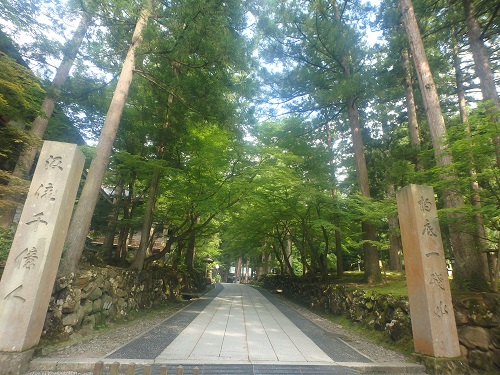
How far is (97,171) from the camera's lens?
7301mm

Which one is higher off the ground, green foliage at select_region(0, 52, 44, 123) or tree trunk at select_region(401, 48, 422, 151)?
tree trunk at select_region(401, 48, 422, 151)

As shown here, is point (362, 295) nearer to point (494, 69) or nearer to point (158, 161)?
point (158, 161)

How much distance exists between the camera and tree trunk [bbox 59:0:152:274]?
6.42 meters

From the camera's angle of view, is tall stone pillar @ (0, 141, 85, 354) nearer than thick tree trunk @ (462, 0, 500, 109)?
Yes

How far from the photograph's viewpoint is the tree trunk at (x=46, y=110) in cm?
760

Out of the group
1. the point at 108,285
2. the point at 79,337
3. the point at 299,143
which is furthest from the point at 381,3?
the point at 79,337

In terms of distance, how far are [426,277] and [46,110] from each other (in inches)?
436

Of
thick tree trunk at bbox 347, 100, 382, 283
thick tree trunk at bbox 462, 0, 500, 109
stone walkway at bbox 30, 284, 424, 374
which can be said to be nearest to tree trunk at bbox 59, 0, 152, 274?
stone walkway at bbox 30, 284, 424, 374

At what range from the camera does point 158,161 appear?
31.1ft

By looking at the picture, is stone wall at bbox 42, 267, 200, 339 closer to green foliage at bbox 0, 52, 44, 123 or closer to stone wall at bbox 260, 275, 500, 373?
green foliage at bbox 0, 52, 44, 123

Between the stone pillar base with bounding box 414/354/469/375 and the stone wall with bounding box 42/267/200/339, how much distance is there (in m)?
6.88

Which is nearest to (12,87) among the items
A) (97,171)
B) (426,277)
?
(97,171)

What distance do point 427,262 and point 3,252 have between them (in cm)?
819

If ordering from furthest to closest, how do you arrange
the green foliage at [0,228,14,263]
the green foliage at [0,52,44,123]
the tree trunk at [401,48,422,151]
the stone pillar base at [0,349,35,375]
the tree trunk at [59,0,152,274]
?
the tree trunk at [401,48,422,151]
the tree trunk at [59,0,152,274]
the green foliage at [0,52,44,123]
the green foliage at [0,228,14,263]
the stone pillar base at [0,349,35,375]
